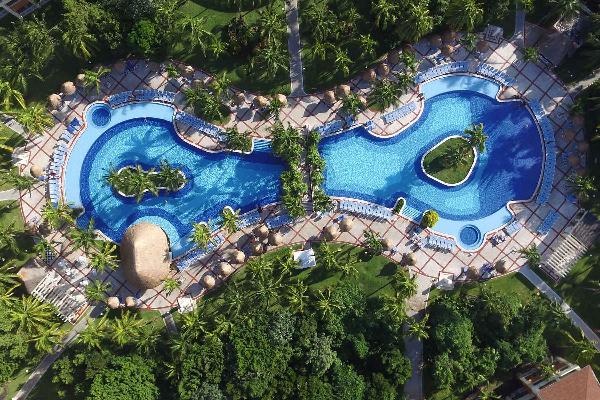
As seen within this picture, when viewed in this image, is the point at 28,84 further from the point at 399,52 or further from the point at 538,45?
the point at 538,45

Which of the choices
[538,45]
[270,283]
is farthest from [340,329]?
[538,45]

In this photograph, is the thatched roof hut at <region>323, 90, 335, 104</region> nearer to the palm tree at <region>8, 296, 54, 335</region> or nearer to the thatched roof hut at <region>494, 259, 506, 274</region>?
the thatched roof hut at <region>494, 259, 506, 274</region>

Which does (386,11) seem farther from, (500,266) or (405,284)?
(500,266)

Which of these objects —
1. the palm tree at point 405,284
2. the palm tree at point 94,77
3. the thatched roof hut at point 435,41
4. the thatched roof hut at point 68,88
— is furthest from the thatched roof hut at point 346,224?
the thatched roof hut at point 68,88

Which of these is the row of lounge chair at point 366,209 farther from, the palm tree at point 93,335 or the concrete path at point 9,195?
the concrete path at point 9,195

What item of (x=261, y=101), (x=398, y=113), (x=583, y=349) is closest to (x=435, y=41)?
(x=398, y=113)

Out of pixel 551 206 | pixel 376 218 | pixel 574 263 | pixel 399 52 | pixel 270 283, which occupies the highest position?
pixel 399 52

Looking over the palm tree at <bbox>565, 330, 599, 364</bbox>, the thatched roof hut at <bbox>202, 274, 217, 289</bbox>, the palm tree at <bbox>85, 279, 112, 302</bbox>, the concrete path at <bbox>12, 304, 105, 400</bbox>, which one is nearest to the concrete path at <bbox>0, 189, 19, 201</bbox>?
the palm tree at <bbox>85, 279, 112, 302</bbox>
